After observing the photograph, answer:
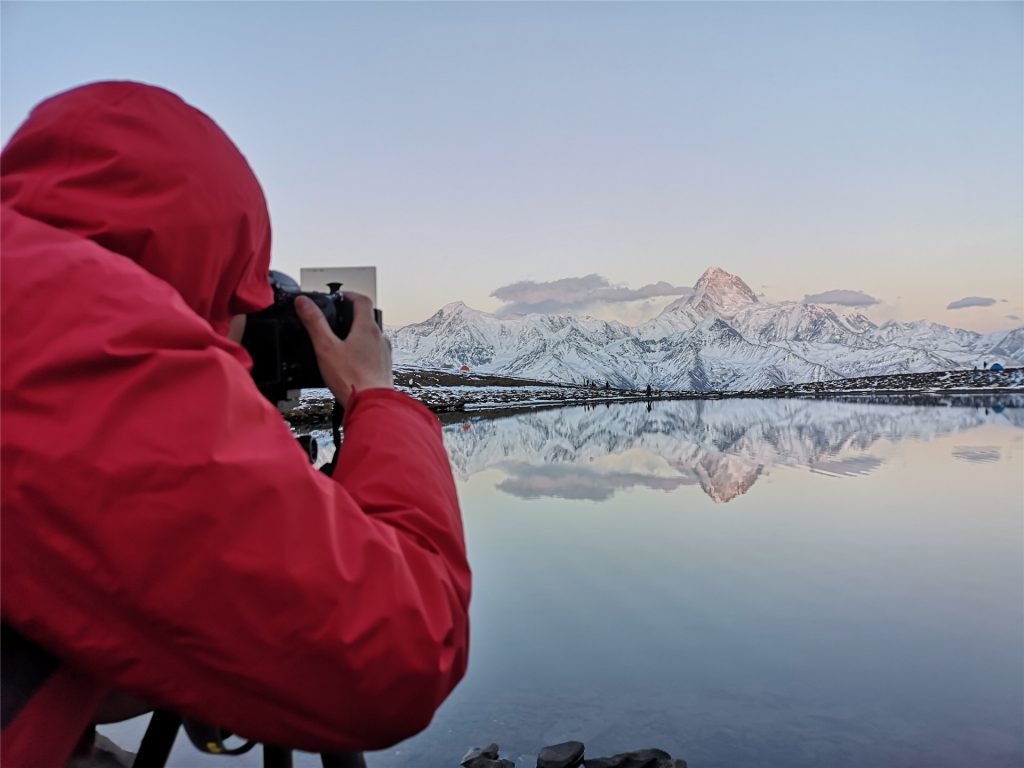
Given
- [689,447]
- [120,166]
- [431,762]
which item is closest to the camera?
[120,166]

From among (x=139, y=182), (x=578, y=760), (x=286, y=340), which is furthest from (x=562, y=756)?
(x=139, y=182)

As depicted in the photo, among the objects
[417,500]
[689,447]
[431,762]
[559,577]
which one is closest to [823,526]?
[559,577]

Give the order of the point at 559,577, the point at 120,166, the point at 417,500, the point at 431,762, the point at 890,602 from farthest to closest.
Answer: the point at 559,577, the point at 890,602, the point at 431,762, the point at 417,500, the point at 120,166

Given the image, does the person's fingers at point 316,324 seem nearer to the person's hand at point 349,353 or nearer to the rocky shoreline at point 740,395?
the person's hand at point 349,353

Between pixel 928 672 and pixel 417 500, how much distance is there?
4.94 meters

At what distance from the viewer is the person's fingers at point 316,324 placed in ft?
4.21

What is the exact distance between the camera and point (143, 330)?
803mm

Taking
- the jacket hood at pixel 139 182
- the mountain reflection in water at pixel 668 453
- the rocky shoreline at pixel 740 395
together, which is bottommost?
the rocky shoreline at pixel 740 395

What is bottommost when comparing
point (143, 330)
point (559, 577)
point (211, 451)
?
point (559, 577)

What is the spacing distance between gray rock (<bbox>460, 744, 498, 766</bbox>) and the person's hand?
3.21 metres

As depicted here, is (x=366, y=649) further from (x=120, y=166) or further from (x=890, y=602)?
(x=890, y=602)

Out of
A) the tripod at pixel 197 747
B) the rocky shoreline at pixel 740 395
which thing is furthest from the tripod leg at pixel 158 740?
the rocky shoreline at pixel 740 395

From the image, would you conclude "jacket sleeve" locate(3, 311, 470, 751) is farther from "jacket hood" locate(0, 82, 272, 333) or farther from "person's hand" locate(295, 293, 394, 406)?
"person's hand" locate(295, 293, 394, 406)

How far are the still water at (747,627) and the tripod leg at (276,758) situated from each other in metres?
2.85
